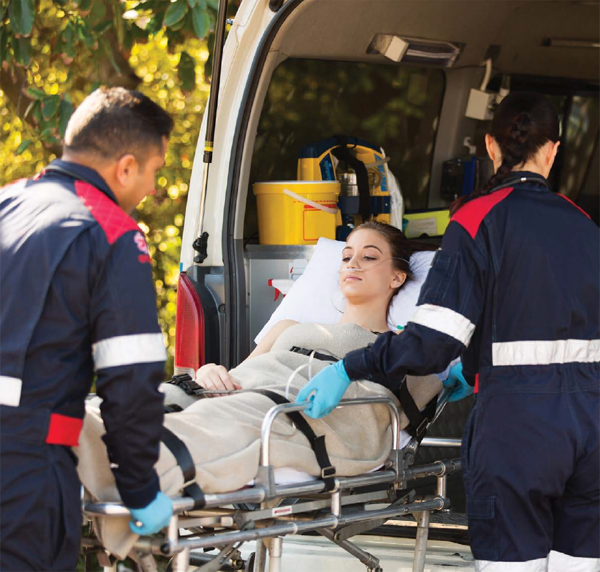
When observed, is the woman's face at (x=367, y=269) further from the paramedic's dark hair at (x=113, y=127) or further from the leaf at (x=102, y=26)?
the leaf at (x=102, y=26)

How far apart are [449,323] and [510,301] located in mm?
187

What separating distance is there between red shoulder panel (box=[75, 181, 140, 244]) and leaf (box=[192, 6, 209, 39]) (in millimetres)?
3633

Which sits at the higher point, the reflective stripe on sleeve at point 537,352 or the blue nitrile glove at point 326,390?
the reflective stripe on sleeve at point 537,352

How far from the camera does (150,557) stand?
2670 mm

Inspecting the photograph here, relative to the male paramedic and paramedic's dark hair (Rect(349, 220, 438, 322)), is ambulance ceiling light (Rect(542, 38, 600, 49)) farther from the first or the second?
the male paramedic

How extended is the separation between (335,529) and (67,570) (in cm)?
103

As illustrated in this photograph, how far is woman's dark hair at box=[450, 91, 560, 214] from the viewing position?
288cm

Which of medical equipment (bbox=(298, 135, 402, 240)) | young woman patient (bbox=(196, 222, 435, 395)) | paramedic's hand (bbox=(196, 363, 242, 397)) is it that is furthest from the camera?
medical equipment (bbox=(298, 135, 402, 240))

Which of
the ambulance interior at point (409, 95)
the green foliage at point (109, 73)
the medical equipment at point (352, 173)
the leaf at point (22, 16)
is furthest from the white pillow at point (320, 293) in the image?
the leaf at point (22, 16)

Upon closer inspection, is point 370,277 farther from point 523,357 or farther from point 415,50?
point 415,50

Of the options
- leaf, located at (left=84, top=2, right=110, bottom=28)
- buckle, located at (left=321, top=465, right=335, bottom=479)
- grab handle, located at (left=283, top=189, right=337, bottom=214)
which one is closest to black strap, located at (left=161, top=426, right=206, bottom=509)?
buckle, located at (left=321, top=465, right=335, bottom=479)

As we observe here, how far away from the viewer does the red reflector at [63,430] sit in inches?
90.2

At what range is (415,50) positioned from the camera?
16.8 feet

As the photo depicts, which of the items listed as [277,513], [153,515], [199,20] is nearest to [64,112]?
[199,20]
